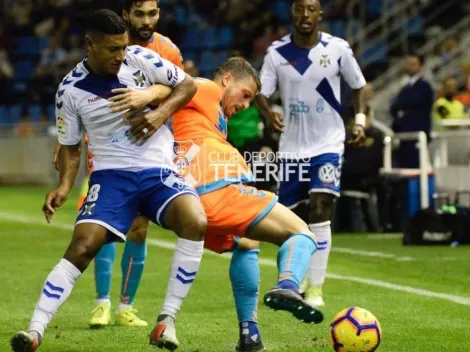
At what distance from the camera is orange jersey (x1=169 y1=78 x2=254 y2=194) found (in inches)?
288

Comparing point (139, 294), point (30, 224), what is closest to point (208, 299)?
point (139, 294)

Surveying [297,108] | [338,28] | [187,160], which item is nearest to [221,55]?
[338,28]

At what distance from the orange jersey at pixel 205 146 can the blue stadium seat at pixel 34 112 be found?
21851 mm

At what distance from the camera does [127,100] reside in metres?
6.93

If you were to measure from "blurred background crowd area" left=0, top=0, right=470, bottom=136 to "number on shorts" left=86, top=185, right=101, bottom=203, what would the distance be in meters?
14.4

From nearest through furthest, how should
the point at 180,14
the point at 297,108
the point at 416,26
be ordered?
1. the point at 297,108
2. the point at 416,26
3. the point at 180,14

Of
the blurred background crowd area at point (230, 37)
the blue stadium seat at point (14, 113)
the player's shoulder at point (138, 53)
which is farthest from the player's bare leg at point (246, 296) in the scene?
the blue stadium seat at point (14, 113)

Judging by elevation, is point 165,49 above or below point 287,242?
above

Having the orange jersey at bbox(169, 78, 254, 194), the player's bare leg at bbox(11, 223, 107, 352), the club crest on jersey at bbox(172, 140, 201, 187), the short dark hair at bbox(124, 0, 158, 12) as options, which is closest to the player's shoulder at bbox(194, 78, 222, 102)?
the orange jersey at bbox(169, 78, 254, 194)

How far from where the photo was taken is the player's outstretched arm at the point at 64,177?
23.1 ft

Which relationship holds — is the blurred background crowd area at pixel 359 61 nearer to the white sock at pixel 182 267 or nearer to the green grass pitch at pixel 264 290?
the green grass pitch at pixel 264 290

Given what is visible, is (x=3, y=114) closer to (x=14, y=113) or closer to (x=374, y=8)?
(x=14, y=113)

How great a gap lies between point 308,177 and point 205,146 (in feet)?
9.73

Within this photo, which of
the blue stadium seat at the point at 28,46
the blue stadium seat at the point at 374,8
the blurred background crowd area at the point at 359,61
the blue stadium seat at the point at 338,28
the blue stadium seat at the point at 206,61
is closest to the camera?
the blurred background crowd area at the point at 359,61
